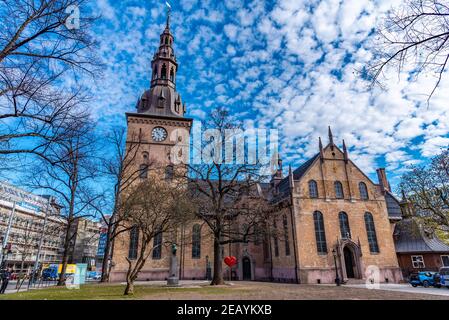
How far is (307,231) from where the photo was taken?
30.0 metres

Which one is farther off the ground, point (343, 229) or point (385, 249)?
point (343, 229)

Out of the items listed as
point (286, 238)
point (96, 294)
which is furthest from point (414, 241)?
point (96, 294)

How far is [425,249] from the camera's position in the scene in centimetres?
3069

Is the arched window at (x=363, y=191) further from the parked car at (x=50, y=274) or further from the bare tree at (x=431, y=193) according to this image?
the parked car at (x=50, y=274)

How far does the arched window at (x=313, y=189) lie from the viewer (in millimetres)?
31766

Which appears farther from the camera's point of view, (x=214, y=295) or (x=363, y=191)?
(x=363, y=191)

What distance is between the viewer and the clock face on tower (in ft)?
128

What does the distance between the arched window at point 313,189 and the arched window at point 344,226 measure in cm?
365

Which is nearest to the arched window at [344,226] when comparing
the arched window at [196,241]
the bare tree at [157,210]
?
the arched window at [196,241]

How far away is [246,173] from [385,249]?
66.4 feet

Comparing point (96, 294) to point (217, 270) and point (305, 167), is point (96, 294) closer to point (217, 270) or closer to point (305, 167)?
point (217, 270)

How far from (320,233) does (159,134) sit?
25.1 m
